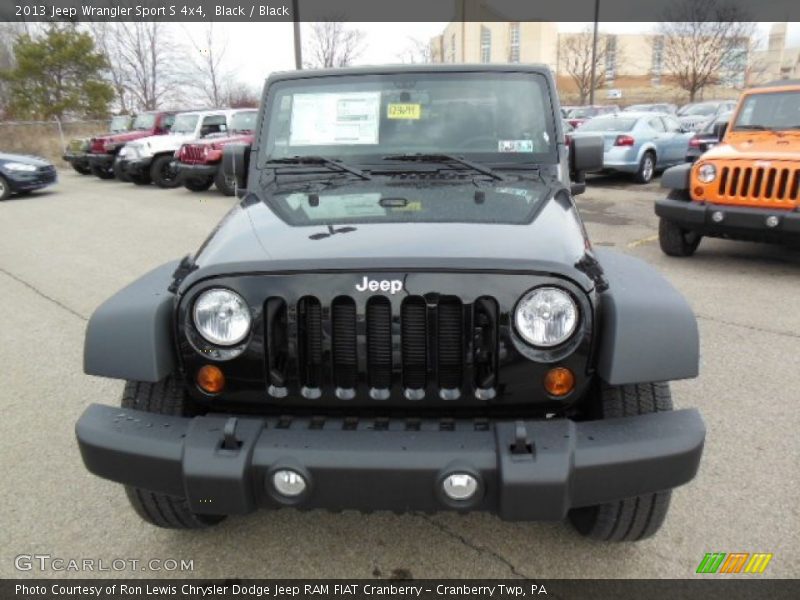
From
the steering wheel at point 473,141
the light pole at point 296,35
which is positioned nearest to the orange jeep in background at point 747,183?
the steering wheel at point 473,141

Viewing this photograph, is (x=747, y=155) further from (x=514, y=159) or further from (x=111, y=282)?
(x=111, y=282)

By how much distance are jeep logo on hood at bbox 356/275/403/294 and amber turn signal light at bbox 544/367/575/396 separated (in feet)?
Answer: 1.79

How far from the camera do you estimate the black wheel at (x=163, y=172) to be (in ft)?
50.3

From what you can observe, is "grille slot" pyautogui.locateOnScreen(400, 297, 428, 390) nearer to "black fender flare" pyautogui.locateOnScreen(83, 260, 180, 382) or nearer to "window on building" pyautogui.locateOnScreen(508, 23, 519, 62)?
"black fender flare" pyautogui.locateOnScreen(83, 260, 180, 382)

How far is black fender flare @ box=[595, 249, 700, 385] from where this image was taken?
1992mm

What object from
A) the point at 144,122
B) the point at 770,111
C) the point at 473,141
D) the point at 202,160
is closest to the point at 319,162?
the point at 473,141

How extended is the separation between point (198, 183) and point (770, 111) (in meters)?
10.4

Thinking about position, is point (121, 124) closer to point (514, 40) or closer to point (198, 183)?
point (198, 183)

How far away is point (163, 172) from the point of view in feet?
50.6

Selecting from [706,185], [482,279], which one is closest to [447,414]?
[482,279]

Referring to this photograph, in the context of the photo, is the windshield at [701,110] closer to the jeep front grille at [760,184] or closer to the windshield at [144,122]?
the windshield at [144,122]

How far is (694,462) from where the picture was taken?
6.47ft

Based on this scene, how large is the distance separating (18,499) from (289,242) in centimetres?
182

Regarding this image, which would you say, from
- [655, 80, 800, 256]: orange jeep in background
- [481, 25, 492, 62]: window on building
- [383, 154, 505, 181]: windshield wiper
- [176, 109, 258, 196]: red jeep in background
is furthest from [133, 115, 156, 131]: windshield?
[481, 25, 492, 62]: window on building
